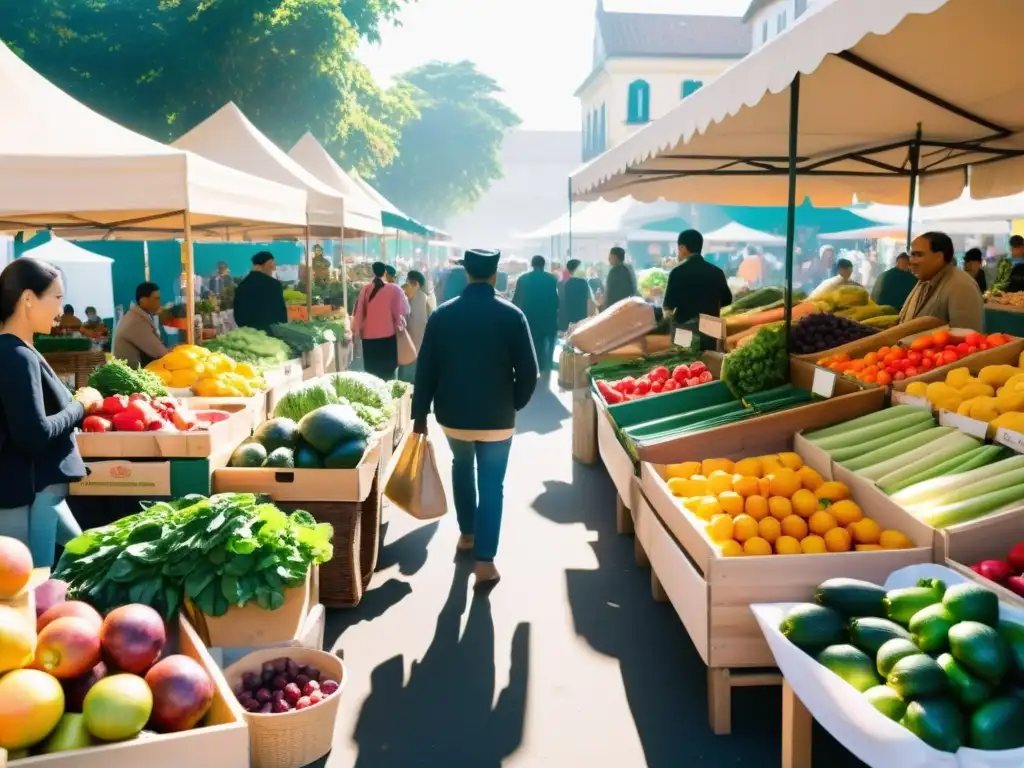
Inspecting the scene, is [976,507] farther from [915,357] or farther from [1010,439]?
[915,357]

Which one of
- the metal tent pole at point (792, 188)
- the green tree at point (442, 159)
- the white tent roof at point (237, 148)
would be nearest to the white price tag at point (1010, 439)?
the metal tent pole at point (792, 188)

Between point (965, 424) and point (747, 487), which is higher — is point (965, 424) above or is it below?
above

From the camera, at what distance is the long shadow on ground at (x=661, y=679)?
353 cm

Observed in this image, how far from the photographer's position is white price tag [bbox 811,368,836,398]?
532cm

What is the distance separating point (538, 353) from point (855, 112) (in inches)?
300

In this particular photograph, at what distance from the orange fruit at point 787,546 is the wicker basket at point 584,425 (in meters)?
4.60

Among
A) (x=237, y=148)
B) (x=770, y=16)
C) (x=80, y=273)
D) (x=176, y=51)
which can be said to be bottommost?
(x=80, y=273)

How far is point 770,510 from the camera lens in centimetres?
419

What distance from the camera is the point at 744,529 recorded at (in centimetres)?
395

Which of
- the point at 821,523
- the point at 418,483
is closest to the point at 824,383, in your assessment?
the point at 821,523

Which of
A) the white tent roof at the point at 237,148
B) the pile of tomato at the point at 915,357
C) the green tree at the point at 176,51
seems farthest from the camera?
the green tree at the point at 176,51

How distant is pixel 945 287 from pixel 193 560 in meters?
5.41

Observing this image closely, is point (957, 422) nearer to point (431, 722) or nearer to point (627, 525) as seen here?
point (627, 525)

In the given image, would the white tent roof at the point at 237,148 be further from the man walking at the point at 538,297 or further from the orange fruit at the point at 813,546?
the orange fruit at the point at 813,546
